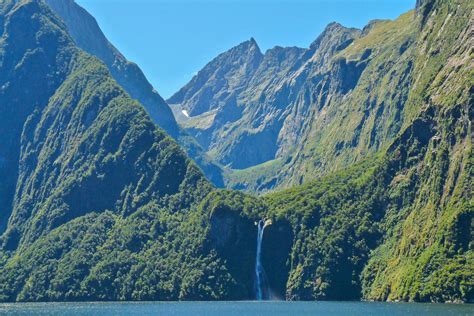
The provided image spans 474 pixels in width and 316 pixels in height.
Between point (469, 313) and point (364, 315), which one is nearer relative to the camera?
point (469, 313)

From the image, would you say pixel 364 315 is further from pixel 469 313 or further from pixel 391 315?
pixel 469 313

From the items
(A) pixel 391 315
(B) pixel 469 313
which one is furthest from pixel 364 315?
(B) pixel 469 313

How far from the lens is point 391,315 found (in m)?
192

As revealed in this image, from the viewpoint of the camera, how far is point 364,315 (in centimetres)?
19838

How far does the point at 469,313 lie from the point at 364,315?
25.0 m

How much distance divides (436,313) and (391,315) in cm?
983

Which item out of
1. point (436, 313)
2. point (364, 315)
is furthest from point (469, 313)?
point (364, 315)

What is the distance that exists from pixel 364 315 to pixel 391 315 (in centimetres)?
795

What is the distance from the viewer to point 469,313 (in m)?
184

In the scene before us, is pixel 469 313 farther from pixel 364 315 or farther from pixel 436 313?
pixel 364 315

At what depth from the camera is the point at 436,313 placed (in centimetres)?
18912
